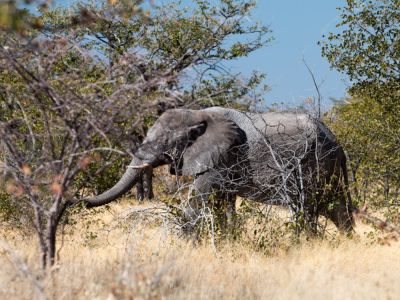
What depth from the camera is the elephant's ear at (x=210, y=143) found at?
12805 millimetres

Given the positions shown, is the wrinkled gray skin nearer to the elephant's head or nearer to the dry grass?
the elephant's head

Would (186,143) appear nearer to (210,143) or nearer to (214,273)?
(210,143)

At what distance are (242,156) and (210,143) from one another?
0.52 metres

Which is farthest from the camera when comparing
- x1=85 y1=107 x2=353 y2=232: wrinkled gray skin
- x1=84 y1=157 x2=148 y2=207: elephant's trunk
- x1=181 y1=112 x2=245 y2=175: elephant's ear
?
x1=181 y1=112 x2=245 y2=175: elephant's ear

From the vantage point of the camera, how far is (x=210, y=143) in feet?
42.3

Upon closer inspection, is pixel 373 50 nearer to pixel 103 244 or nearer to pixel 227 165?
pixel 227 165

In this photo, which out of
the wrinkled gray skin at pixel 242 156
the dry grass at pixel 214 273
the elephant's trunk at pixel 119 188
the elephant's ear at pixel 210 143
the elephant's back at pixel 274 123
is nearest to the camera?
the dry grass at pixel 214 273

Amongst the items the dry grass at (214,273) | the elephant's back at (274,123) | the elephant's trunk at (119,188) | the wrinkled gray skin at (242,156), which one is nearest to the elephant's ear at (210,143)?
the wrinkled gray skin at (242,156)

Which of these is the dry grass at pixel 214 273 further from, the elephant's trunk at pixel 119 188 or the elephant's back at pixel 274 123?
the elephant's back at pixel 274 123

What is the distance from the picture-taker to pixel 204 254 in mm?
9891

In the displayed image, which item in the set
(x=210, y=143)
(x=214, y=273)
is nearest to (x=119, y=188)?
(x=210, y=143)

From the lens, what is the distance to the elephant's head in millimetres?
12719

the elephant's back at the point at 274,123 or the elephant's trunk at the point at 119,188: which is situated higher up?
the elephant's back at the point at 274,123

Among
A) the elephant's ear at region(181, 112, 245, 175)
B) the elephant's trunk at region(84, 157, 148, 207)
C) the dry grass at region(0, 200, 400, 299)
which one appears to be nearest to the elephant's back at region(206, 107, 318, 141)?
the elephant's ear at region(181, 112, 245, 175)
